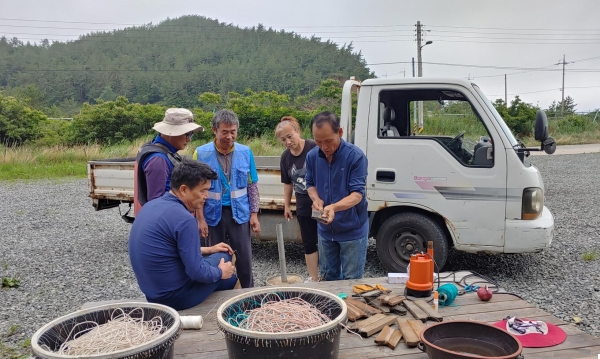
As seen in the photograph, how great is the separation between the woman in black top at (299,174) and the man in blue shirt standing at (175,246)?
1.62m

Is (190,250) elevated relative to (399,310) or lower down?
elevated

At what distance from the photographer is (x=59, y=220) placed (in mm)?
8406

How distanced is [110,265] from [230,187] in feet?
9.62

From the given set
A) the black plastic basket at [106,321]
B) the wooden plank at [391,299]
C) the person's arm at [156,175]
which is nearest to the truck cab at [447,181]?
the wooden plank at [391,299]

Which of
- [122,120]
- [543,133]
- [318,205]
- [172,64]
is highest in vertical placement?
[172,64]

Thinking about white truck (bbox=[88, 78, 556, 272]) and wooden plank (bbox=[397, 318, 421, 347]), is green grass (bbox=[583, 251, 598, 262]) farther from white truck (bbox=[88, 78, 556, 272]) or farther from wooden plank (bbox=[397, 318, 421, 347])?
Result: wooden plank (bbox=[397, 318, 421, 347])

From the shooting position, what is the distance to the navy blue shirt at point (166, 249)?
229cm

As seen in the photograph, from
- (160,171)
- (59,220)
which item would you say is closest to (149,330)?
(160,171)

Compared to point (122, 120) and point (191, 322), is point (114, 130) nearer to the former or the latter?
point (122, 120)

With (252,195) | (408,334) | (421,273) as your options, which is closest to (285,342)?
(408,334)

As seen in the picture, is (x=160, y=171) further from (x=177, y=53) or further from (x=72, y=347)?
(x=177, y=53)

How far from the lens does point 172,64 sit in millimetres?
81188

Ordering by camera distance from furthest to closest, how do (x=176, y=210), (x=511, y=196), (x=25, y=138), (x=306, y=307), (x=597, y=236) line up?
(x=25, y=138) → (x=597, y=236) → (x=511, y=196) → (x=176, y=210) → (x=306, y=307)

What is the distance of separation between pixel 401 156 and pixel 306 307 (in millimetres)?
2904
